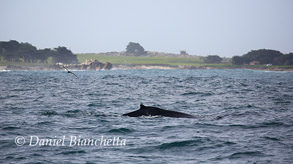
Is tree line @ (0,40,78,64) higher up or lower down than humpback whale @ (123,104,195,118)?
higher up

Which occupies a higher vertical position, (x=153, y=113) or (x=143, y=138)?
(x=153, y=113)

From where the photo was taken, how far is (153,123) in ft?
50.1

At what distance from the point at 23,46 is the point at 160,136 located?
630 feet

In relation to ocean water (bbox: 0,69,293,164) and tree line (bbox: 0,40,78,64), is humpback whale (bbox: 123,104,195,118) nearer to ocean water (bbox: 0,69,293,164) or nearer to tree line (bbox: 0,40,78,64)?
ocean water (bbox: 0,69,293,164)

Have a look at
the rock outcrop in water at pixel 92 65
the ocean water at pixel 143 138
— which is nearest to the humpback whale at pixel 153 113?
the ocean water at pixel 143 138

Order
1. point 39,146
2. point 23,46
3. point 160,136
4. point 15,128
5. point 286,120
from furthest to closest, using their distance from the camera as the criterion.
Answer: point 23,46
point 286,120
point 15,128
point 160,136
point 39,146

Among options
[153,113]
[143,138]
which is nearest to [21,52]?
[153,113]

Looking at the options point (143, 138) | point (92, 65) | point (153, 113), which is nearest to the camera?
point (143, 138)

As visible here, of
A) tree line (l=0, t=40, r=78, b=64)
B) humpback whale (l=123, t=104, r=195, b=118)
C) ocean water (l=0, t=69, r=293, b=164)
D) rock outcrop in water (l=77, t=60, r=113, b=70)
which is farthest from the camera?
tree line (l=0, t=40, r=78, b=64)

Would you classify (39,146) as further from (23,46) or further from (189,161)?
(23,46)

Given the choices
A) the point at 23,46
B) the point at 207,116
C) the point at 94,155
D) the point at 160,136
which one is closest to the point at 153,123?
the point at 160,136

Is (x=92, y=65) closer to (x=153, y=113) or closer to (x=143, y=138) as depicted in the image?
(x=153, y=113)

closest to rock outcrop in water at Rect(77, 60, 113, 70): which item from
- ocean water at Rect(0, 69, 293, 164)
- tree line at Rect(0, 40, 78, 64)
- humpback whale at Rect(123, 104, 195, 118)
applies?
tree line at Rect(0, 40, 78, 64)

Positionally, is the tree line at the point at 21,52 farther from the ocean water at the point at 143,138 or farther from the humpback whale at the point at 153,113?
the humpback whale at the point at 153,113
